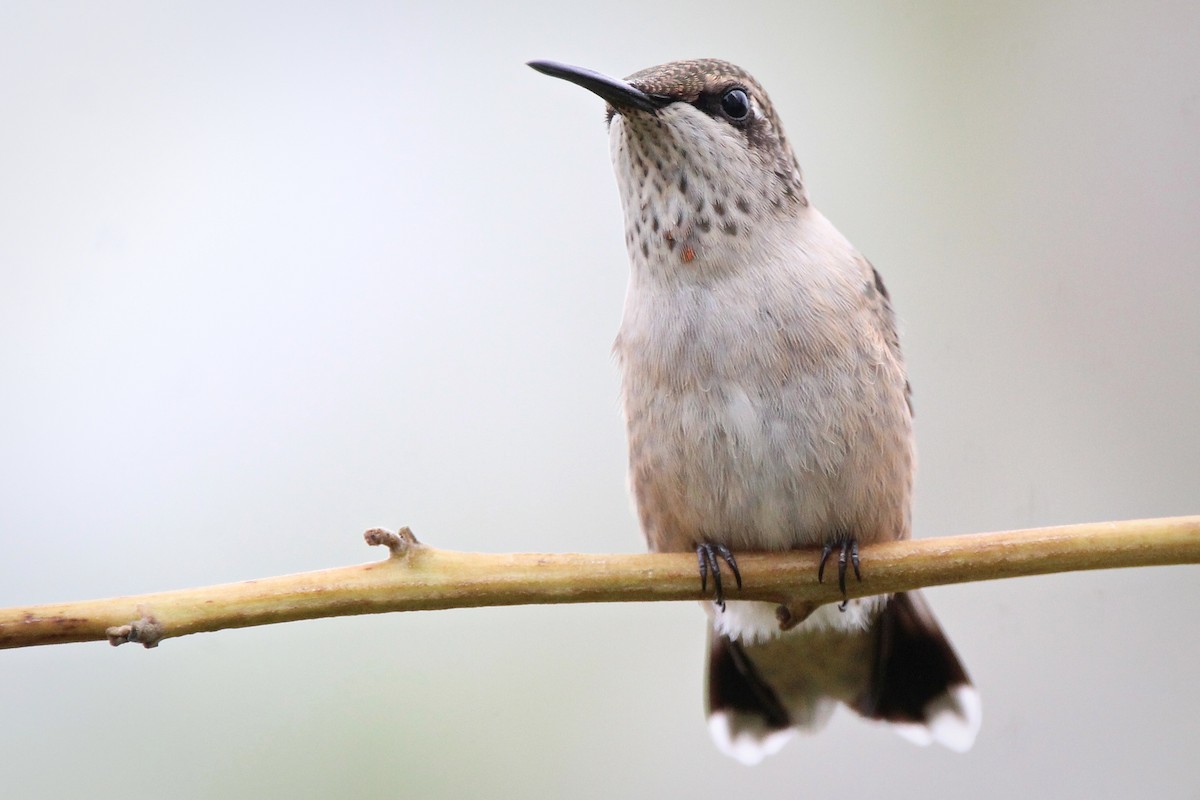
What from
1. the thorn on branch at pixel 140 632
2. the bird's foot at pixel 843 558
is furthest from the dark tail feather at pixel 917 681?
the thorn on branch at pixel 140 632

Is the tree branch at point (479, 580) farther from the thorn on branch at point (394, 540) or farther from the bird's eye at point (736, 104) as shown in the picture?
the bird's eye at point (736, 104)

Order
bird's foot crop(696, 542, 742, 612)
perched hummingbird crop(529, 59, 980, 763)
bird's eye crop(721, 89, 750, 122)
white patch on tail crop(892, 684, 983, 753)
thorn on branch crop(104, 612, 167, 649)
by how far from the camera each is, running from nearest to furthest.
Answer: thorn on branch crop(104, 612, 167, 649) < bird's foot crop(696, 542, 742, 612) < perched hummingbird crop(529, 59, 980, 763) < bird's eye crop(721, 89, 750, 122) < white patch on tail crop(892, 684, 983, 753)

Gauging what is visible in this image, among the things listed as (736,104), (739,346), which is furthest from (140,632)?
(736,104)

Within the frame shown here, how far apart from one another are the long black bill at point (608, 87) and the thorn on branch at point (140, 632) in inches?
46.2

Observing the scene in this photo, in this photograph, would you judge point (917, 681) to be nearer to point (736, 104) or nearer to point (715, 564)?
point (715, 564)

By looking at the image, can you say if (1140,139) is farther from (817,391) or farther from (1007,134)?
(817,391)

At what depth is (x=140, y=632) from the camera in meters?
1.50

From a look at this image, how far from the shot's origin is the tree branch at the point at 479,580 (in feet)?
4.92

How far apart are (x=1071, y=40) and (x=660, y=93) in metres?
1.67

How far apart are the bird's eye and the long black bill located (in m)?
0.18

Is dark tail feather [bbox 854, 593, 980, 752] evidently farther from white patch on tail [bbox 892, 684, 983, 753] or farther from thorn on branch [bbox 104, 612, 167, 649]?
thorn on branch [bbox 104, 612, 167, 649]

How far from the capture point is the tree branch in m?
1.50

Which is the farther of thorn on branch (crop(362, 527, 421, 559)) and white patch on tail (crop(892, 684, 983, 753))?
white patch on tail (crop(892, 684, 983, 753))

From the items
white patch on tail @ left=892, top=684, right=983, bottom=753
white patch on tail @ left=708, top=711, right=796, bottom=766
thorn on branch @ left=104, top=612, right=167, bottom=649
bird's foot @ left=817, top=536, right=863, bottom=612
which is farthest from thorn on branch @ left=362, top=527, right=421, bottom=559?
white patch on tail @ left=892, top=684, right=983, bottom=753
